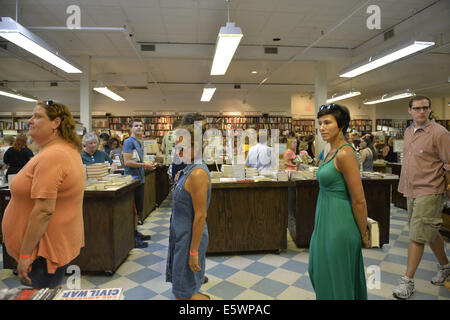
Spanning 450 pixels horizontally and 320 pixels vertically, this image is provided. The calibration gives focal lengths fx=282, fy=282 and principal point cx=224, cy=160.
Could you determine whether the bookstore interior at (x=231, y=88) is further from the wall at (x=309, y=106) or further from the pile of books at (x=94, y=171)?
the wall at (x=309, y=106)

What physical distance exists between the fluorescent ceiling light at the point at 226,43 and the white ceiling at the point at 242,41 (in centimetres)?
78

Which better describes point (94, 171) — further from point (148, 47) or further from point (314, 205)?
point (148, 47)

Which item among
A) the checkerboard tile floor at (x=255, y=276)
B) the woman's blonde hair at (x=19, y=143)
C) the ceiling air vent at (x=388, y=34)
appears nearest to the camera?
the checkerboard tile floor at (x=255, y=276)

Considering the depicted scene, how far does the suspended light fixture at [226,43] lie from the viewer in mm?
4199

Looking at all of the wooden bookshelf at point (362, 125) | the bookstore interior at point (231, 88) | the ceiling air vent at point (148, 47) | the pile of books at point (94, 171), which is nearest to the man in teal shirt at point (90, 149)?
the bookstore interior at point (231, 88)

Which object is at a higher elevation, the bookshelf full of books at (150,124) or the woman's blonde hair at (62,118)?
the bookshelf full of books at (150,124)

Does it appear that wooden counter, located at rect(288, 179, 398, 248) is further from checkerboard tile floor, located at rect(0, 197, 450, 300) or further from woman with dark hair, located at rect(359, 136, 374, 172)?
woman with dark hair, located at rect(359, 136, 374, 172)

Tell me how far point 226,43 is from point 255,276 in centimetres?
358

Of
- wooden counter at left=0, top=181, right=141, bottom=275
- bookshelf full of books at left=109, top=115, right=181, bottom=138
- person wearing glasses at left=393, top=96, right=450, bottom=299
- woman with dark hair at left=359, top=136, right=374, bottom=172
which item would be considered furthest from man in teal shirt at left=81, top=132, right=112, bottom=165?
bookshelf full of books at left=109, top=115, right=181, bottom=138

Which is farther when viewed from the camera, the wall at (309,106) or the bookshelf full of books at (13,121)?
the wall at (309,106)

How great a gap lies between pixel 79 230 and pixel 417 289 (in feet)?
9.62

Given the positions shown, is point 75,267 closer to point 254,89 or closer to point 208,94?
point 208,94

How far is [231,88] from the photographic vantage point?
11797 mm
